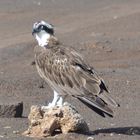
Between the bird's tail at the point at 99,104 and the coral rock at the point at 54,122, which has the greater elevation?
the bird's tail at the point at 99,104

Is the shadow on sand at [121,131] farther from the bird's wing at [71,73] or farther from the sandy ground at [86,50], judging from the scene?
the bird's wing at [71,73]

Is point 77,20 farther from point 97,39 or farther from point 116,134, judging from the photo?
point 116,134

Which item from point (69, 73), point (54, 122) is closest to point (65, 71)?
point (69, 73)

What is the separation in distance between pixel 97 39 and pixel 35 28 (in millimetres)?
13715

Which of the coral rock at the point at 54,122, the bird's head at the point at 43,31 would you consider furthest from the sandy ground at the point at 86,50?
the bird's head at the point at 43,31

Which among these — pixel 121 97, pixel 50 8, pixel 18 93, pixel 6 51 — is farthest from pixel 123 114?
pixel 50 8

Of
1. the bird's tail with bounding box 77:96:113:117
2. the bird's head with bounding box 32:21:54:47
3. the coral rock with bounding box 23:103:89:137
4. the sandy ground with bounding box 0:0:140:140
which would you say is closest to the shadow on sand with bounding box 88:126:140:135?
the sandy ground with bounding box 0:0:140:140

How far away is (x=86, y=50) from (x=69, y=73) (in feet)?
39.2

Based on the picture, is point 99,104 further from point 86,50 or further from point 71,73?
point 86,50

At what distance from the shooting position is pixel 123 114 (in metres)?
13.8

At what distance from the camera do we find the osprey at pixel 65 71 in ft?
38.4

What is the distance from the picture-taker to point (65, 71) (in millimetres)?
11820

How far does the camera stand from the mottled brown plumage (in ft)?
38.4

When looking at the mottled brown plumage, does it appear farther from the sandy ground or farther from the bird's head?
the sandy ground
